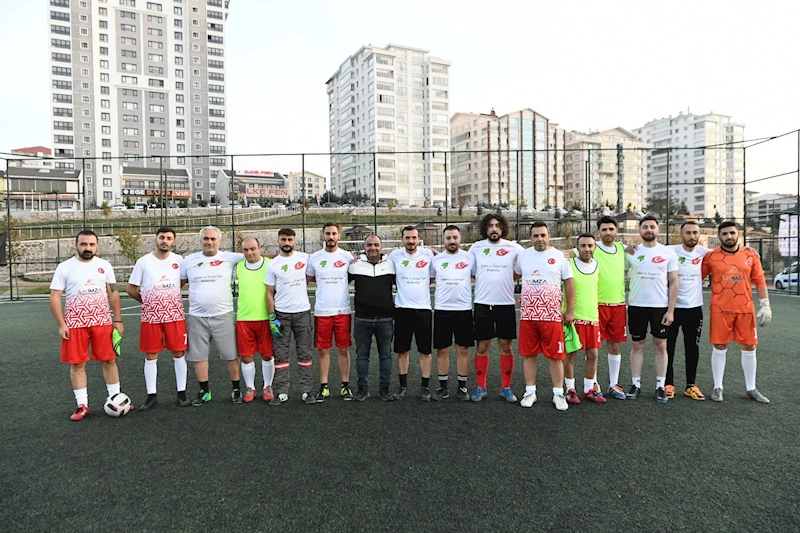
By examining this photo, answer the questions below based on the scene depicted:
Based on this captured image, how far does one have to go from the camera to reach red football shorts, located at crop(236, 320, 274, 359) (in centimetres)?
494

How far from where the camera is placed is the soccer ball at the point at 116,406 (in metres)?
4.57

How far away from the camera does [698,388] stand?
203 inches

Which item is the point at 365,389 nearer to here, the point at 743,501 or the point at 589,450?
the point at 589,450

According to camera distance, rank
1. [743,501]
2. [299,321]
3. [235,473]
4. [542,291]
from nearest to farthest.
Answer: [743,501] → [235,473] → [542,291] → [299,321]

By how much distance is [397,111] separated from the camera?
72938mm

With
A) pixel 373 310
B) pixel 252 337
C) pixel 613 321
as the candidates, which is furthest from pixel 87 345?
pixel 613 321

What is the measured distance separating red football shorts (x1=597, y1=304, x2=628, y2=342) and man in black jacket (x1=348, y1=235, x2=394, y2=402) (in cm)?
208

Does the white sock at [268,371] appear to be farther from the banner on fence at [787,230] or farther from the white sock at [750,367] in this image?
the banner on fence at [787,230]

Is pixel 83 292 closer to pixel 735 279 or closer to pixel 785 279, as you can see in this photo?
pixel 735 279

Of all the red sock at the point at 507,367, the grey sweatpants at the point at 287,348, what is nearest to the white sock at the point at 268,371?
the grey sweatpants at the point at 287,348

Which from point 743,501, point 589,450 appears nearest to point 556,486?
point 589,450

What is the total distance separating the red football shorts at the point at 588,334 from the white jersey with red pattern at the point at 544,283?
0.30 metres

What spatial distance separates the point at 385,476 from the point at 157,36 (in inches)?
3178

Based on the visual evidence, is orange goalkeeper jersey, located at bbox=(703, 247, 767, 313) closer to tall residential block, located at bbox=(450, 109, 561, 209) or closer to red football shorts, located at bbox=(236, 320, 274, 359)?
red football shorts, located at bbox=(236, 320, 274, 359)
